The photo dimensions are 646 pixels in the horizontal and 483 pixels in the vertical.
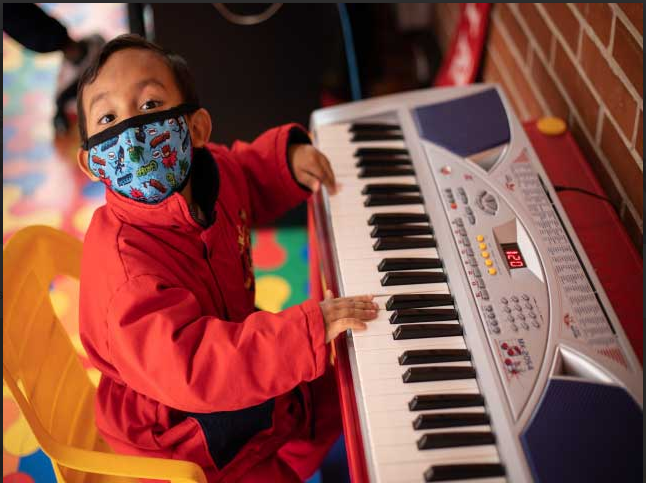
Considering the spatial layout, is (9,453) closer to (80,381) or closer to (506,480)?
(80,381)

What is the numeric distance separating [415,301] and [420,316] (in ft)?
0.13

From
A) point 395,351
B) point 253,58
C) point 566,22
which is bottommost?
point 395,351

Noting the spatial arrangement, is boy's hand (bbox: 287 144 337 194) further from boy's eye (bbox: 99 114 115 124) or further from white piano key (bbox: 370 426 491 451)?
white piano key (bbox: 370 426 491 451)

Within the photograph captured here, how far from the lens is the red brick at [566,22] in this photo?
66.7 inches

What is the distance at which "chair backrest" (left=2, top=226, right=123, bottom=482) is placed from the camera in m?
1.34

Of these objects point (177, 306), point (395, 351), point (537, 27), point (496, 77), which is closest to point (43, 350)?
point (177, 306)

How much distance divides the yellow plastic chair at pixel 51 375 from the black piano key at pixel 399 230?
23.0 inches

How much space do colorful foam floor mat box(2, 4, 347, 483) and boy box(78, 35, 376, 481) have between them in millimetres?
587

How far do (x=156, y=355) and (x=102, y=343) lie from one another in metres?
0.16

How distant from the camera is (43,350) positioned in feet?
4.84

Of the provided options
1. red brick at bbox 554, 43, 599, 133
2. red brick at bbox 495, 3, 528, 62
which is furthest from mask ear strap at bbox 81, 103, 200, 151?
red brick at bbox 495, 3, 528, 62

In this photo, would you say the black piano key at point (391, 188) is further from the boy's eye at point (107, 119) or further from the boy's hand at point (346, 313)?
the boy's eye at point (107, 119)

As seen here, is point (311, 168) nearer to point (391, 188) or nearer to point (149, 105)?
point (391, 188)

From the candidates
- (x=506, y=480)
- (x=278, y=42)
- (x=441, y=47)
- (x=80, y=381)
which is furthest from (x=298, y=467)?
(x=441, y=47)
